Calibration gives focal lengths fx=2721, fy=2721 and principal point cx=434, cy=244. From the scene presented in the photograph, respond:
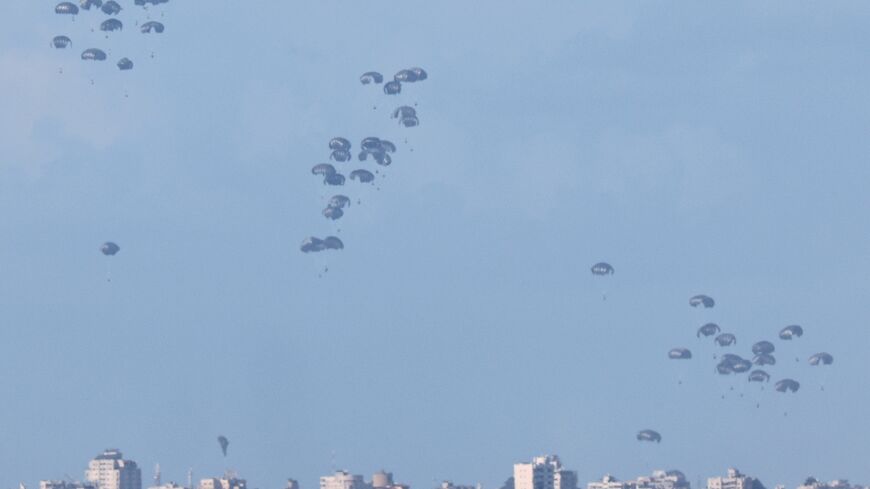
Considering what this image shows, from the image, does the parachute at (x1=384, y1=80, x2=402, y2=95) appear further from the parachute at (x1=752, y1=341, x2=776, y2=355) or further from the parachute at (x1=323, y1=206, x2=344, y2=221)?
the parachute at (x1=752, y1=341, x2=776, y2=355)

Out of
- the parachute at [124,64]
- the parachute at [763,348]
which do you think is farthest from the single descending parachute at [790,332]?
the parachute at [124,64]

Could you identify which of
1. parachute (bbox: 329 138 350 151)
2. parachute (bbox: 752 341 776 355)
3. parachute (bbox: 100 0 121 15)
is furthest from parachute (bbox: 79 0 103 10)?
parachute (bbox: 752 341 776 355)

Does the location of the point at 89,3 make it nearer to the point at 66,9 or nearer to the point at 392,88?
the point at 66,9

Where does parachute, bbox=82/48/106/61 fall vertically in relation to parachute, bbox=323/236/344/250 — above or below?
above

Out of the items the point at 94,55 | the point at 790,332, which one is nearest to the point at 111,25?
the point at 94,55

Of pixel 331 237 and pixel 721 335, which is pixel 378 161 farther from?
pixel 721 335
